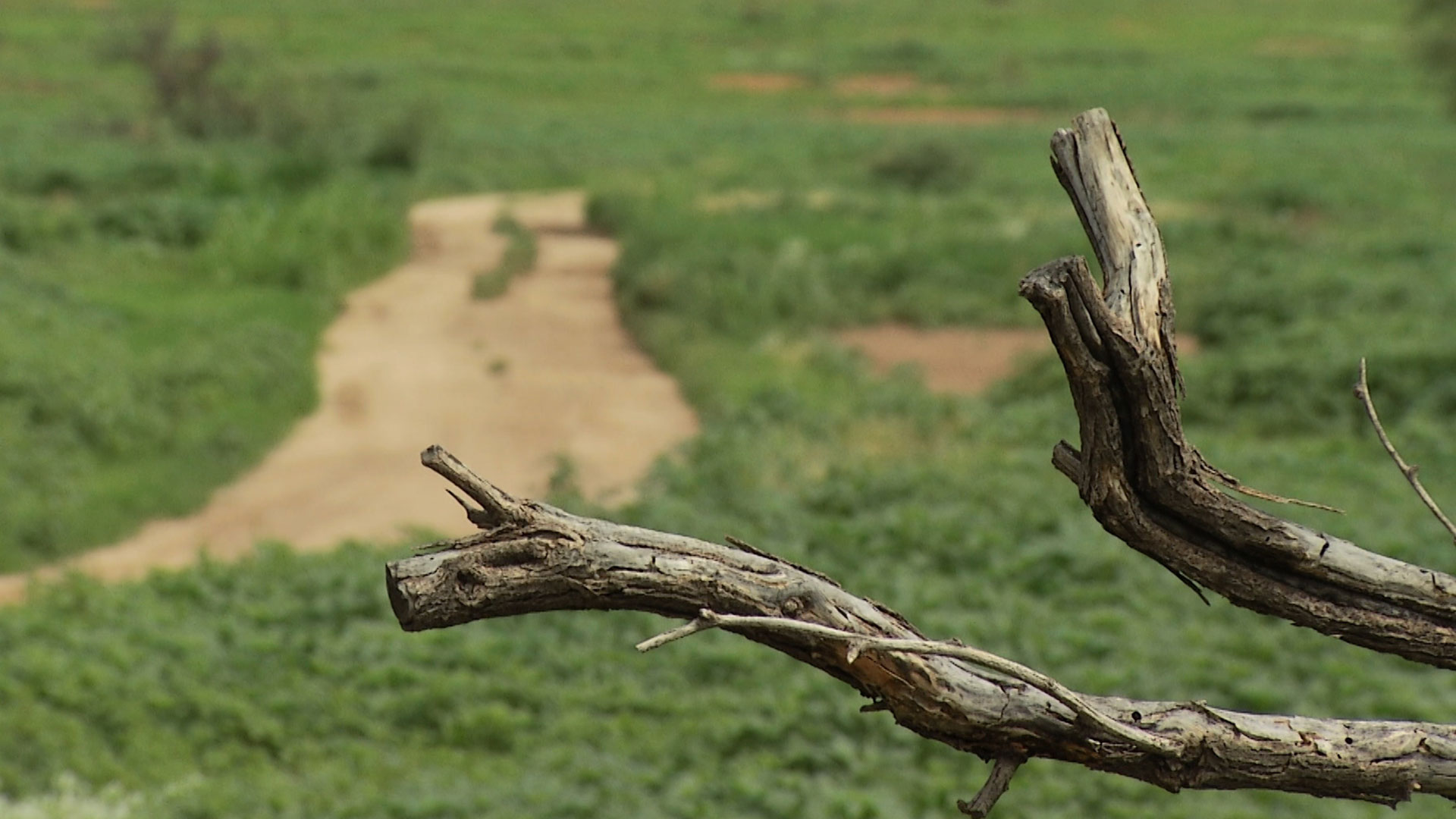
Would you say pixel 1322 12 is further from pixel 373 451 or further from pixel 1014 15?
pixel 373 451

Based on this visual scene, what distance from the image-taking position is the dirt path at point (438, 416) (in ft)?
38.9

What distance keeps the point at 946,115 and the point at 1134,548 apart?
3635 cm

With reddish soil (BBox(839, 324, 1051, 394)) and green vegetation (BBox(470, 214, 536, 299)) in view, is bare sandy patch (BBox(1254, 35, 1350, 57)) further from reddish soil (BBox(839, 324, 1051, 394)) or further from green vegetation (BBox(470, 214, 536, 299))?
reddish soil (BBox(839, 324, 1051, 394))

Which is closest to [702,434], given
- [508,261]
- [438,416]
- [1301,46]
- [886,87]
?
[438,416]

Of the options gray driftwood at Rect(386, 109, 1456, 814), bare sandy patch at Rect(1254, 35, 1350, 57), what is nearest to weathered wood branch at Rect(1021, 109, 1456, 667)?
gray driftwood at Rect(386, 109, 1456, 814)

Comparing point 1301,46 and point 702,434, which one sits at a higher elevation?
point 1301,46

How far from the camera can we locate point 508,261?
Answer: 744 inches

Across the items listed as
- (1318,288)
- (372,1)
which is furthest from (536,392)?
(372,1)

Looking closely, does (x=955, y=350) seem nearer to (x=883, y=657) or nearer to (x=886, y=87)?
(x=883, y=657)

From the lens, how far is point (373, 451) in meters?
13.5

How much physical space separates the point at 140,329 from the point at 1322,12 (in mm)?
53181

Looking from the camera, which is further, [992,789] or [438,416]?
[438,416]

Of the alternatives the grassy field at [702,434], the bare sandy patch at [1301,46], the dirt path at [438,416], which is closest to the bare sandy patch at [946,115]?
the grassy field at [702,434]

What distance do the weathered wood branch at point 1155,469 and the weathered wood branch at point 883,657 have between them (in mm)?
184
